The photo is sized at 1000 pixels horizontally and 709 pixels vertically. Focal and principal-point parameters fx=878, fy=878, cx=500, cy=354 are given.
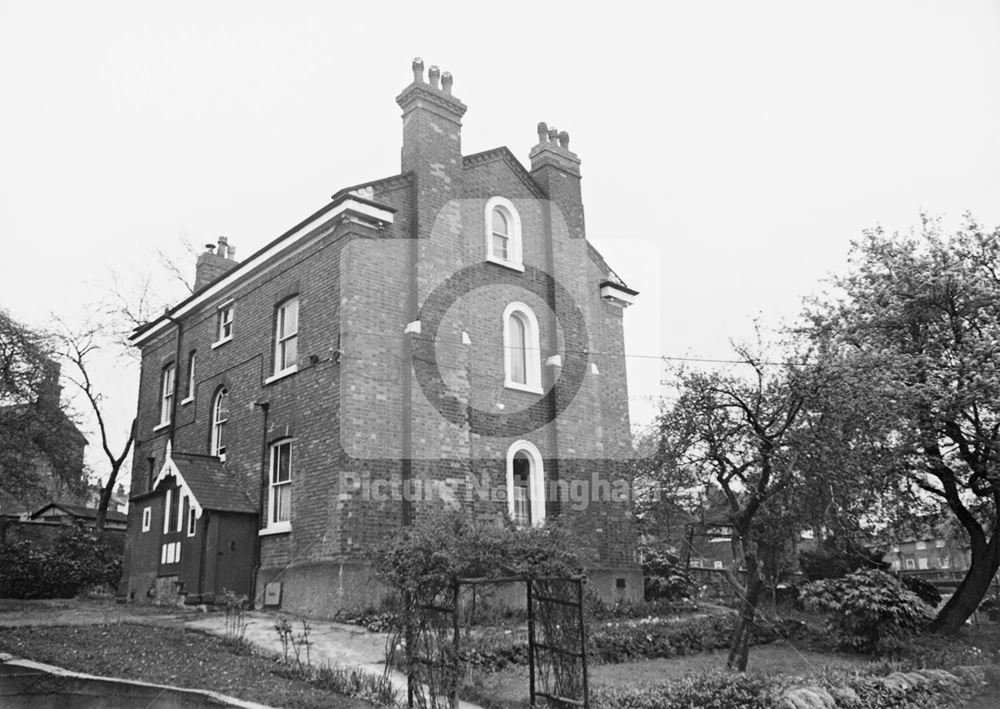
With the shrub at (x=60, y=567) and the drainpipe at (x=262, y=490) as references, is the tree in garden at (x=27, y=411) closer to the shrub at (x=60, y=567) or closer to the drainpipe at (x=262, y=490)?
the shrub at (x=60, y=567)

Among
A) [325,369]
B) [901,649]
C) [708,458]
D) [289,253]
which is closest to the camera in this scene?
[708,458]

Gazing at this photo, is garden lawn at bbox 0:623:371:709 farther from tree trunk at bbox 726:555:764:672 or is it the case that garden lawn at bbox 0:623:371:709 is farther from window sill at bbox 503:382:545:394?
window sill at bbox 503:382:545:394

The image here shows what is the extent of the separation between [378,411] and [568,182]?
9.18 m

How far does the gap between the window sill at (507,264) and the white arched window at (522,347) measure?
0.88 meters

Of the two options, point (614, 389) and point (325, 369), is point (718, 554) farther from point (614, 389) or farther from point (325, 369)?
point (325, 369)

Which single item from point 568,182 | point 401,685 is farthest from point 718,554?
point 401,685

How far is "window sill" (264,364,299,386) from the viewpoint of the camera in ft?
64.0

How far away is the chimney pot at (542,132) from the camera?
23.6m

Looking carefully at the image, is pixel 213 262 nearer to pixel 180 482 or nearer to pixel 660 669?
pixel 180 482

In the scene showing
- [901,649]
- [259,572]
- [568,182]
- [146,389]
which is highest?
[568,182]

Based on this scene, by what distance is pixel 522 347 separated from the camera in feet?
70.1

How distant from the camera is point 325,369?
724 inches

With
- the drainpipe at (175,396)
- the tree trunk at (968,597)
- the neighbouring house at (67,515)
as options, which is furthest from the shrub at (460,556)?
the neighbouring house at (67,515)

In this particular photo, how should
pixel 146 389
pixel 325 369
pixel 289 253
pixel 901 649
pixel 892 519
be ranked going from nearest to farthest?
pixel 901 649, pixel 325 369, pixel 289 253, pixel 892 519, pixel 146 389
